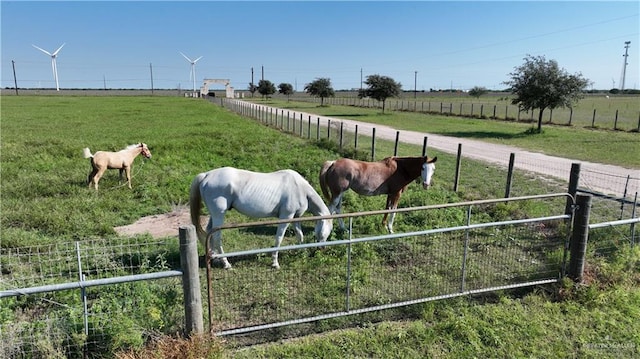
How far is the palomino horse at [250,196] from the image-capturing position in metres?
6.76

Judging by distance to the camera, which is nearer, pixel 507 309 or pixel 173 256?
pixel 507 309

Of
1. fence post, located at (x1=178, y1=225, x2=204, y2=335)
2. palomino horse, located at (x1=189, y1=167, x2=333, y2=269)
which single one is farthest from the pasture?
palomino horse, located at (x1=189, y1=167, x2=333, y2=269)

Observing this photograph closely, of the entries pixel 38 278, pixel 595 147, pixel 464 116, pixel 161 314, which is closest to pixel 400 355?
pixel 161 314

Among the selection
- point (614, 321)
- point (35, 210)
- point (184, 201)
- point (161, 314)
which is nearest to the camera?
point (161, 314)

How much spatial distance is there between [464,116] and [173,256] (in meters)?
38.6

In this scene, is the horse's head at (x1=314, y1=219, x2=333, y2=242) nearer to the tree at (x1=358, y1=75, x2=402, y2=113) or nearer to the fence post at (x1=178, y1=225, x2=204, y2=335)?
the fence post at (x1=178, y1=225, x2=204, y2=335)

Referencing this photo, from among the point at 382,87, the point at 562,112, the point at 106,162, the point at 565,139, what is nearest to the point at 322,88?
the point at 382,87

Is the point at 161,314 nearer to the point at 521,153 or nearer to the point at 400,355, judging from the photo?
the point at 400,355

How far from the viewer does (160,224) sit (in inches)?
356

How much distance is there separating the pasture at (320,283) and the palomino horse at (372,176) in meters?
0.66

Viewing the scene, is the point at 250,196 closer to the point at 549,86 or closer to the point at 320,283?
the point at 320,283

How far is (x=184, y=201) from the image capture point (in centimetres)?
1062

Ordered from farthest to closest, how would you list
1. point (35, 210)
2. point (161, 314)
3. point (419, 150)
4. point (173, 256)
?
point (419, 150), point (35, 210), point (173, 256), point (161, 314)

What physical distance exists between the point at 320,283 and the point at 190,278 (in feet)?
7.34
